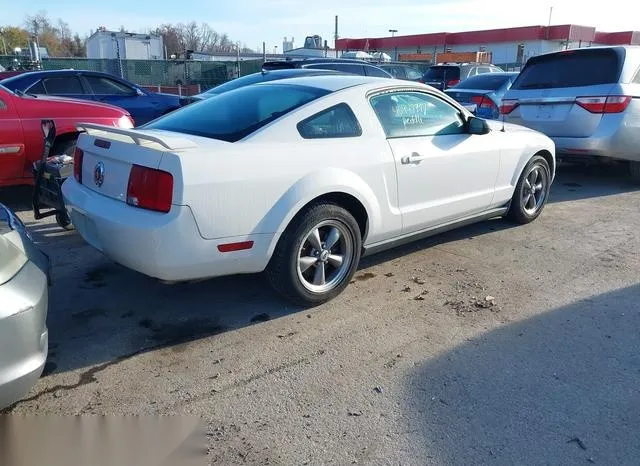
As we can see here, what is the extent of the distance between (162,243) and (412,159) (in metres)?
2.09

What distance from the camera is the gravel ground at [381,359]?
8.34 feet

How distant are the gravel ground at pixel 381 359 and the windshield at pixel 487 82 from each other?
6.93m

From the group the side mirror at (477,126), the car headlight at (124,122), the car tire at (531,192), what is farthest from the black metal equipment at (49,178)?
the car tire at (531,192)

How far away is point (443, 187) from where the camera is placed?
4.54 meters

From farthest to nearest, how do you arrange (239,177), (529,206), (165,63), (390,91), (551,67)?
1. (165,63)
2. (551,67)
3. (529,206)
4. (390,91)
5. (239,177)

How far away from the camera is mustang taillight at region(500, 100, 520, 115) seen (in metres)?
8.09

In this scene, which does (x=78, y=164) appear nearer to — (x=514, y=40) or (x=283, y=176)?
(x=283, y=176)

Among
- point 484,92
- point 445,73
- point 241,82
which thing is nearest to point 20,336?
point 241,82

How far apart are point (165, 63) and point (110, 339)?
1985cm

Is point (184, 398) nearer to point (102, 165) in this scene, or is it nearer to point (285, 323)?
point (285, 323)

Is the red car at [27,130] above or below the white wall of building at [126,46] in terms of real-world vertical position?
below

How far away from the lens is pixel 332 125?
12.7ft

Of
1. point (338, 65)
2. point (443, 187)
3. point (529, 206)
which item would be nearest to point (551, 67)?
point (529, 206)

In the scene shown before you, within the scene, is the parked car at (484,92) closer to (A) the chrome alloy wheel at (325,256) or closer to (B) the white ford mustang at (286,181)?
(B) the white ford mustang at (286,181)
